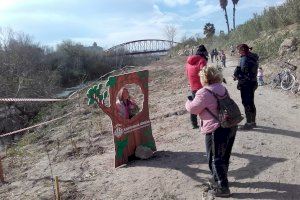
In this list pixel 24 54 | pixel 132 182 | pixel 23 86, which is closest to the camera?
pixel 132 182

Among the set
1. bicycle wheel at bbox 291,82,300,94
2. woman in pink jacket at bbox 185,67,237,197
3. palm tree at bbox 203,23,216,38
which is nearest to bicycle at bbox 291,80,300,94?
bicycle wheel at bbox 291,82,300,94

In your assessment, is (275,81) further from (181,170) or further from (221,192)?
(221,192)

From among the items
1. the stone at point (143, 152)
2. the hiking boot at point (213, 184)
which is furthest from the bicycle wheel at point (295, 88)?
the hiking boot at point (213, 184)

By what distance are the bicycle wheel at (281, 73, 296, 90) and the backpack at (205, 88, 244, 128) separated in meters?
8.95

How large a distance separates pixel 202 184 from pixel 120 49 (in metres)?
74.8

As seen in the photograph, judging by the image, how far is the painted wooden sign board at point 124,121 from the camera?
7418 millimetres

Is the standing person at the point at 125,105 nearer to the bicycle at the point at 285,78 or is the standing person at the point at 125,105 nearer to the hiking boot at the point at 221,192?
the hiking boot at the point at 221,192

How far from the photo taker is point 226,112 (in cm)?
532

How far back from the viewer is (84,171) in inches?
315

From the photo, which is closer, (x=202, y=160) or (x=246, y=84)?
(x=202, y=160)

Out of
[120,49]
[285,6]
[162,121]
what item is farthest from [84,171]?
[120,49]

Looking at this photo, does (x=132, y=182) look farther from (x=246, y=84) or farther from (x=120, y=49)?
(x=120, y=49)

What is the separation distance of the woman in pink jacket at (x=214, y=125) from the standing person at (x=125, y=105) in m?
2.38

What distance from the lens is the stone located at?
25.6ft
